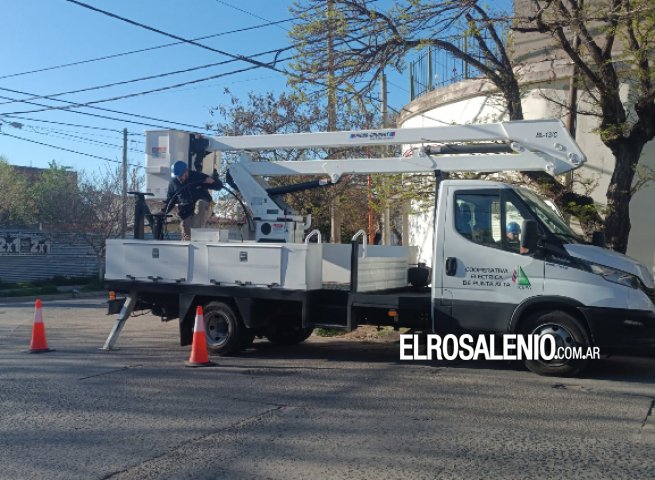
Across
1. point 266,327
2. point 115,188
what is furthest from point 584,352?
point 115,188

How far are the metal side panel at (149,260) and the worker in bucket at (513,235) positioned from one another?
4.79 meters

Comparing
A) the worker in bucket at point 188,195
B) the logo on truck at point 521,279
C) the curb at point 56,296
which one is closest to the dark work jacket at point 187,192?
the worker in bucket at point 188,195

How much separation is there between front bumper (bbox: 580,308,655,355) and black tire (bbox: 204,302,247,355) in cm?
494

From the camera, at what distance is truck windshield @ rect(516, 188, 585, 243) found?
8.66m

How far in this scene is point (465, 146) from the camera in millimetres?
9789

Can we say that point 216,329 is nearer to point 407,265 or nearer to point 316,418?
point 407,265

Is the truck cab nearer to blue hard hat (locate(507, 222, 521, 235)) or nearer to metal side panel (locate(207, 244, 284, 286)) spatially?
blue hard hat (locate(507, 222, 521, 235))

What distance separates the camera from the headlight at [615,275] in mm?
8172

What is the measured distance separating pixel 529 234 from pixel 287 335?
15.9 feet

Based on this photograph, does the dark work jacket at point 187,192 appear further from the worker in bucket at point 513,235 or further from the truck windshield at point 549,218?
the truck windshield at point 549,218

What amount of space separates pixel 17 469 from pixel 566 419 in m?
4.98

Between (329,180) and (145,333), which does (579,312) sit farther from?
(145,333)

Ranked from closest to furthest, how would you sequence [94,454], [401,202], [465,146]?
1. [94,454]
2. [465,146]
3. [401,202]

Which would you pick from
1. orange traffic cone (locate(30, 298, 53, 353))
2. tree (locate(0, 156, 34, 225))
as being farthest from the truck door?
tree (locate(0, 156, 34, 225))
